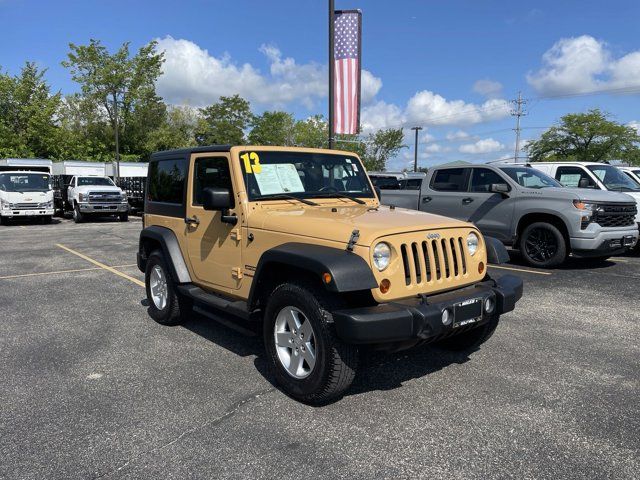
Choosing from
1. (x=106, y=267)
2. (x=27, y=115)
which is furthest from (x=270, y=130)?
(x=106, y=267)

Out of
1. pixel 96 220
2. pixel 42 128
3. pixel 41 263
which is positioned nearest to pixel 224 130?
pixel 42 128

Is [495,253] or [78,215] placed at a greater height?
[495,253]

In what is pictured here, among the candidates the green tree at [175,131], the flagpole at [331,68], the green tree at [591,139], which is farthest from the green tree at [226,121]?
the flagpole at [331,68]

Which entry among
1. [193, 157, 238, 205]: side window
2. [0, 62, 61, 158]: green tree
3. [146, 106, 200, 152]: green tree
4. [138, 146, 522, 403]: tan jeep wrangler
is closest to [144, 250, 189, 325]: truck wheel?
[138, 146, 522, 403]: tan jeep wrangler

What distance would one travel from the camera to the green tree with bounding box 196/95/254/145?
175 feet

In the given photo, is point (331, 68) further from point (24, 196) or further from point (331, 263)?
point (24, 196)

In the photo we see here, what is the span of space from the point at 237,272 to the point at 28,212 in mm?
17541

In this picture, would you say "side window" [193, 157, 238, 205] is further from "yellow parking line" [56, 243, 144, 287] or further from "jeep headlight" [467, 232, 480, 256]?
"yellow parking line" [56, 243, 144, 287]

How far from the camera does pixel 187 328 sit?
538 centimetres

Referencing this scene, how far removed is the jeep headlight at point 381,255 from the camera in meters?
3.24

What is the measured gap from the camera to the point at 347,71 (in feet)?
38.1

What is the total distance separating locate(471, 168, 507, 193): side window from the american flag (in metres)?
3.31

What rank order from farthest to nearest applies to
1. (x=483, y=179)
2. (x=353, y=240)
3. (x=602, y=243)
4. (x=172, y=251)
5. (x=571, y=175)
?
(x=571, y=175), (x=483, y=179), (x=602, y=243), (x=172, y=251), (x=353, y=240)

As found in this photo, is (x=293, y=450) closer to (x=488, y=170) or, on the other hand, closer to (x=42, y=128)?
(x=488, y=170)
